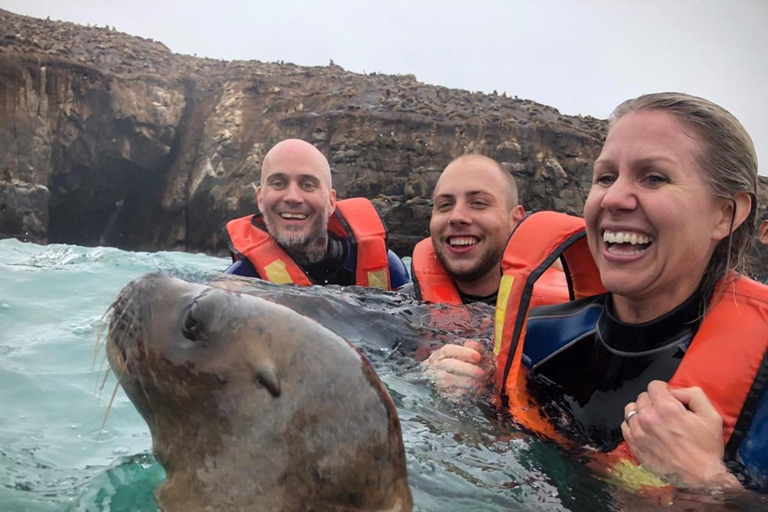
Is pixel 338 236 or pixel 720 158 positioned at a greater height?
pixel 720 158

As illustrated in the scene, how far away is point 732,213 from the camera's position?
3.13 meters

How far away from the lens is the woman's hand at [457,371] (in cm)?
408

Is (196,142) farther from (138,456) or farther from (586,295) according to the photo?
(138,456)

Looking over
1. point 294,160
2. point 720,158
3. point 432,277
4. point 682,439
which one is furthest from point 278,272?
point 682,439

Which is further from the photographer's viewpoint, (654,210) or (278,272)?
(278,272)

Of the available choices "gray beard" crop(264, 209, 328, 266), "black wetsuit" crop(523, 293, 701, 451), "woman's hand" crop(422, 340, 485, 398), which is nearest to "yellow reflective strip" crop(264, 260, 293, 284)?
"gray beard" crop(264, 209, 328, 266)

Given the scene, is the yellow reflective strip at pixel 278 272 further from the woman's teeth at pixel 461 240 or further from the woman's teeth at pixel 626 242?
the woman's teeth at pixel 626 242

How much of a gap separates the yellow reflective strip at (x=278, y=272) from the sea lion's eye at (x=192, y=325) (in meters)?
4.38

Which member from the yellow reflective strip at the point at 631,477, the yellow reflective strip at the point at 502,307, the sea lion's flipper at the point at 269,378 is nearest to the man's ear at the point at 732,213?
the yellow reflective strip at the point at 631,477

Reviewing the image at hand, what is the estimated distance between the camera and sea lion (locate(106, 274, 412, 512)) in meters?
2.23

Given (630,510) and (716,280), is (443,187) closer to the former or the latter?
(716,280)

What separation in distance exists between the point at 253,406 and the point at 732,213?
2226 millimetres

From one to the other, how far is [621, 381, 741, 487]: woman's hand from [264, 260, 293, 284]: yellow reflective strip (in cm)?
448

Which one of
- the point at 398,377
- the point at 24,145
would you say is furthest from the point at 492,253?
the point at 24,145
